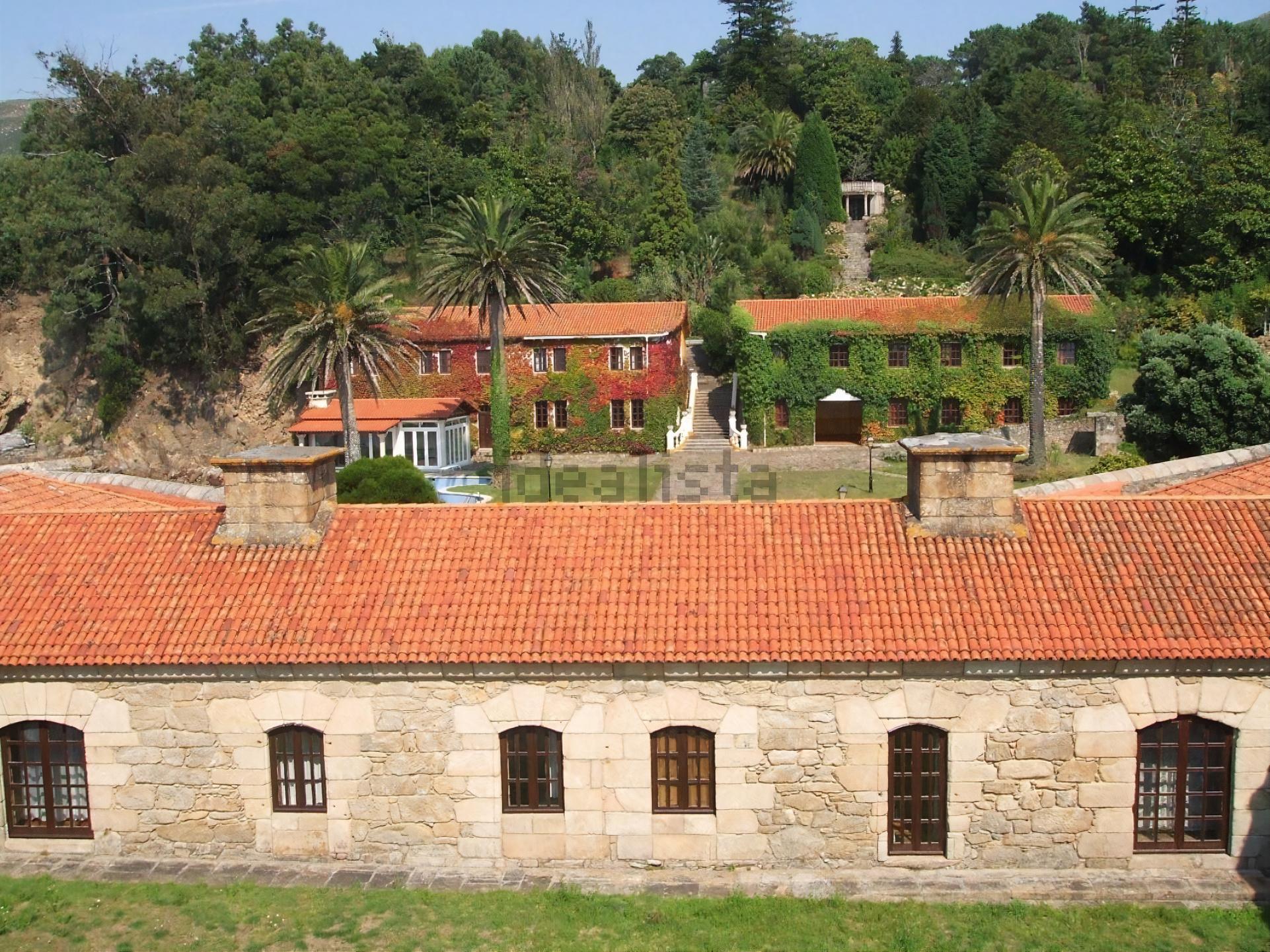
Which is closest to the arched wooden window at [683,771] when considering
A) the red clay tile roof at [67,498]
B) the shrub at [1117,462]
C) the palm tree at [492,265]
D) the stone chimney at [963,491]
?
the stone chimney at [963,491]

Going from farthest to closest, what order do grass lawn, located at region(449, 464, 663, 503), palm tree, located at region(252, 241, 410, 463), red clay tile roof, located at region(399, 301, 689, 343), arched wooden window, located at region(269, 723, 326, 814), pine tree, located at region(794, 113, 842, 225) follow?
pine tree, located at region(794, 113, 842, 225) < red clay tile roof, located at region(399, 301, 689, 343) < palm tree, located at region(252, 241, 410, 463) < grass lawn, located at region(449, 464, 663, 503) < arched wooden window, located at region(269, 723, 326, 814)

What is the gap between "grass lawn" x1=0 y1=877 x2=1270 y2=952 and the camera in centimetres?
1166

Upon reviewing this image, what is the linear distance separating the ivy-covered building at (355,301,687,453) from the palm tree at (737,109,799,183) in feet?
98.8

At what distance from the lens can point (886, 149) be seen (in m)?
82.3

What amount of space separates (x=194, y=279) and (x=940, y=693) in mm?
52695

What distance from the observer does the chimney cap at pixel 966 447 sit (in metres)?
14.3

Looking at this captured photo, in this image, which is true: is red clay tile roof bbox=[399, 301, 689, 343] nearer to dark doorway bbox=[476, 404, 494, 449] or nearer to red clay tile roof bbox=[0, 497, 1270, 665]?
dark doorway bbox=[476, 404, 494, 449]

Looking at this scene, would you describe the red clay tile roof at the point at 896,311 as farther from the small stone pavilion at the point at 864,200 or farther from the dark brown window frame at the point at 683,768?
the dark brown window frame at the point at 683,768

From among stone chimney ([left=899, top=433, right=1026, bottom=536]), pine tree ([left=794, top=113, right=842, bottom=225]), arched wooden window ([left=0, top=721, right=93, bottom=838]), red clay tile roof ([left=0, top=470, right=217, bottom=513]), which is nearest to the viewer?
arched wooden window ([left=0, top=721, right=93, bottom=838])

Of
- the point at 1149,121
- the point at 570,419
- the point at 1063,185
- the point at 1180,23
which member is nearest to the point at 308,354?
the point at 570,419

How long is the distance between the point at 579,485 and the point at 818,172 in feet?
135

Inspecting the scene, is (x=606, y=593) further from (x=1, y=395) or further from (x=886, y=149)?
(x=886, y=149)

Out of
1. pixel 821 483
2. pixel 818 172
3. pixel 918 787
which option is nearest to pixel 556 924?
pixel 918 787

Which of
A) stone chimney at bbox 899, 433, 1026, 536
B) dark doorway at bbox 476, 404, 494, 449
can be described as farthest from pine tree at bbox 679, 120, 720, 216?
stone chimney at bbox 899, 433, 1026, 536
